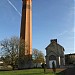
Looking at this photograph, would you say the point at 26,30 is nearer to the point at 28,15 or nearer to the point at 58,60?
the point at 28,15

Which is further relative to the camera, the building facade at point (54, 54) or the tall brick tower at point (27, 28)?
the building facade at point (54, 54)

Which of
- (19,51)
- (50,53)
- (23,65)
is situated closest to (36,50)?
(50,53)

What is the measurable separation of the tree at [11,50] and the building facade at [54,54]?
19701 mm

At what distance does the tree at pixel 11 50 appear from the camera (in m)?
53.2

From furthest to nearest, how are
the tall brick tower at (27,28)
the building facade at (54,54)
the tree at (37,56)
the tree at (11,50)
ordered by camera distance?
the tree at (37,56), the building facade at (54,54), the tall brick tower at (27,28), the tree at (11,50)

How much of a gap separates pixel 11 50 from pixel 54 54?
75.0ft

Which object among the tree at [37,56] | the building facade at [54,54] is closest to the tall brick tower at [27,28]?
the building facade at [54,54]

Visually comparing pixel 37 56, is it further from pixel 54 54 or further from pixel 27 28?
pixel 27 28

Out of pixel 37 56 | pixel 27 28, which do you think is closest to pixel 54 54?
pixel 37 56

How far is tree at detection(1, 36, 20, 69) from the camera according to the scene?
53250 mm

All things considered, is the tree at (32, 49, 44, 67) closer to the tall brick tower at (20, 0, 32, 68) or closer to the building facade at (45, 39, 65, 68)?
the building facade at (45, 39, 65, 68)

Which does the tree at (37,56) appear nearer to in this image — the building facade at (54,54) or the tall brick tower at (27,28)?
the building facade at (54,54)

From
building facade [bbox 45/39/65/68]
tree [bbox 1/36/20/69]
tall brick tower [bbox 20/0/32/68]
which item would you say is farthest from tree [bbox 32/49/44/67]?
tree [bbox 1/36/20/69]

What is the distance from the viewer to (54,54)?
70438 millimetres
